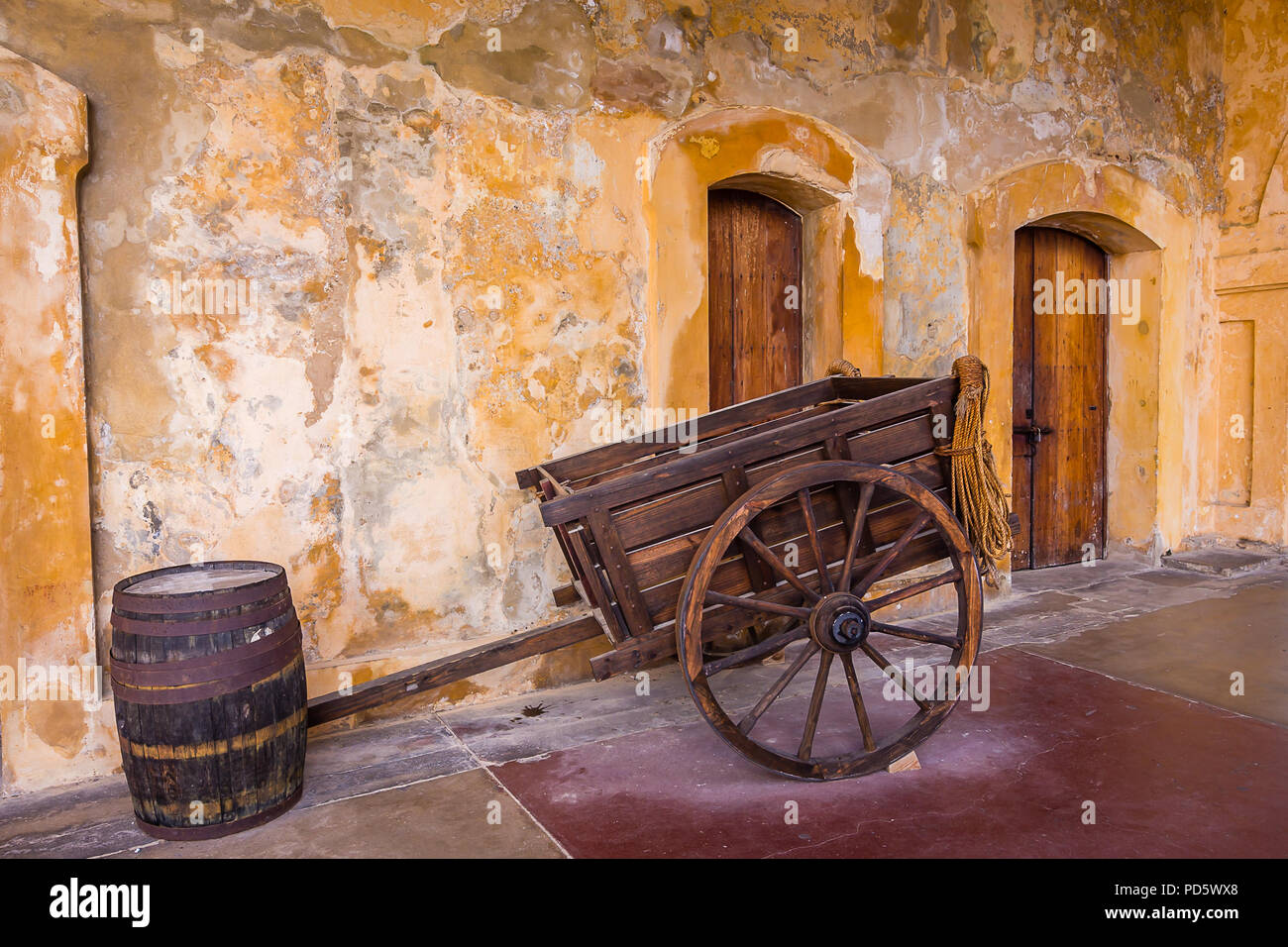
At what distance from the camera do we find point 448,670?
3.12 meters

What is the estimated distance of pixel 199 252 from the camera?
3430 millimetres

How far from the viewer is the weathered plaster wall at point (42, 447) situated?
3.08 meters

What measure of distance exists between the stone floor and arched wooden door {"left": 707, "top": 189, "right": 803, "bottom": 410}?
1.61 meters

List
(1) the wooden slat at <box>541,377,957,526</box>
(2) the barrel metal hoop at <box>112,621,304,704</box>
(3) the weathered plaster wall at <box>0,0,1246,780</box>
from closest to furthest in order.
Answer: (2) the barrel metal hoop at <box>112,621,304,704</box>, (1) the wooden slat at <box>541,377,957,526</box>, (3) the weathered plaster wall at <box>0,0,1246,780</box>

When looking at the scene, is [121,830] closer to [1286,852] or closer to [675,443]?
[675,443]

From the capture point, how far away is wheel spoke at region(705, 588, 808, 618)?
2.93 m

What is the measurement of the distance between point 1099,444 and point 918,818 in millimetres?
4709

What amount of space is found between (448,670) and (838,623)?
1334 mm
